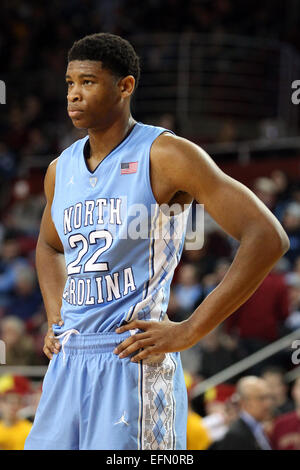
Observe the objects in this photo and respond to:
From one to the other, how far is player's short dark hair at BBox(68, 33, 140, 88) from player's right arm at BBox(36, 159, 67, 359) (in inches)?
18.5

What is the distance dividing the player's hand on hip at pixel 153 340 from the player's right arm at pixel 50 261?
1.51ft

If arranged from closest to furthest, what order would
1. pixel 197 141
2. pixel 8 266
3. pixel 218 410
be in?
pixel 218 410 → pixel 8 266 → pixel 197 141

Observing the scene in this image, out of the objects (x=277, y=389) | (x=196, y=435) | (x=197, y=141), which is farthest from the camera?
(x=197, y=141)

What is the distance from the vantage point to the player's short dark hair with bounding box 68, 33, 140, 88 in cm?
275

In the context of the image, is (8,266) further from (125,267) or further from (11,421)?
(125,267)

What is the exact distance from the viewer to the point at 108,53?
9.06ft

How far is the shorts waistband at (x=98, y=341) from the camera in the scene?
2600mm

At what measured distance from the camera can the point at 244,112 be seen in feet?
40.0

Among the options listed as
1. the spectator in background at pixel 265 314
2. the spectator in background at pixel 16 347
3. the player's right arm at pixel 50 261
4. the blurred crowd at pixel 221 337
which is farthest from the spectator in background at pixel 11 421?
the player's right arm at pixel 50 261

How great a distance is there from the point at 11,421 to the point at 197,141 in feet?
21.3

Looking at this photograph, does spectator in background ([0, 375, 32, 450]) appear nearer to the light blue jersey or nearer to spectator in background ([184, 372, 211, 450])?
spectator in background ([184, 372, 211, 450])

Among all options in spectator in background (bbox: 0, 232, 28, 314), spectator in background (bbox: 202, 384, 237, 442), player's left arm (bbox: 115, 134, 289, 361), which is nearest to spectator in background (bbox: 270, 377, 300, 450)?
spectator in background (bbox: 202, 384, 237, 442)

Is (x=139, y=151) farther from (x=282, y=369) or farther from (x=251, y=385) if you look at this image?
(x=282, y=369)

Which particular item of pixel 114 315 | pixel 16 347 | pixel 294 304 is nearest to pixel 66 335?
pixel 114 315
